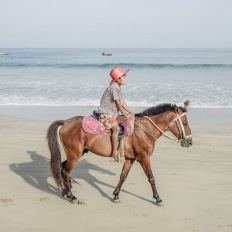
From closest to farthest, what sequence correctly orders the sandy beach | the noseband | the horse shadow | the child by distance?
the sandy beach → the child → the noseband → the horse shadow

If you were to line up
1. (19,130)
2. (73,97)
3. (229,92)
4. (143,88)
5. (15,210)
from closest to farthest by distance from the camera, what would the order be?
(15,210)
(19,130)
(73,97)
(229,92)
(143,88)

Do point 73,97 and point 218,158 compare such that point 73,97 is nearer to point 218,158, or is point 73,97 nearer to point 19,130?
point 19,130

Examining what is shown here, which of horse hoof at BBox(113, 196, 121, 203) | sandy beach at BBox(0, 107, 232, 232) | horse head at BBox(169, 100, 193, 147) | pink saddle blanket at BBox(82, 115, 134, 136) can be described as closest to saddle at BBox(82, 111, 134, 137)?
pink saddle blanket at BBox(82, 115, 134, 136)

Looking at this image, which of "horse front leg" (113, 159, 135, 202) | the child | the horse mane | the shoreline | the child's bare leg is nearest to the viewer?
the child

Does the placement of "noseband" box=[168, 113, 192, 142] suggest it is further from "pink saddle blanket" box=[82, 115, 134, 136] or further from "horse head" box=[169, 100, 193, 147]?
"pink saddle blanket" box=[82, 115, 134, 136]

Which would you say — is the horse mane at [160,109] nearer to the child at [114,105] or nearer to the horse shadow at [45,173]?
the child at [114,105]

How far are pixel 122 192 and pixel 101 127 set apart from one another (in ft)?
5.01

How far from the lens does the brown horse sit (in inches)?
253

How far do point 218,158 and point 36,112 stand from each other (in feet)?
31.5

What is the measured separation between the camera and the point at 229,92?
22688 mm

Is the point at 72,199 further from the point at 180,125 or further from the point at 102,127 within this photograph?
the point at 180,125

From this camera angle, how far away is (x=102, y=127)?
6441 millimetres

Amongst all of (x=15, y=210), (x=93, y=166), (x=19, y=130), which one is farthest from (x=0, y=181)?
(x=19, y=130)

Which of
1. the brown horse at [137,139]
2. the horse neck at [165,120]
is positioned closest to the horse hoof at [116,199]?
the brown horse at [137,139]
